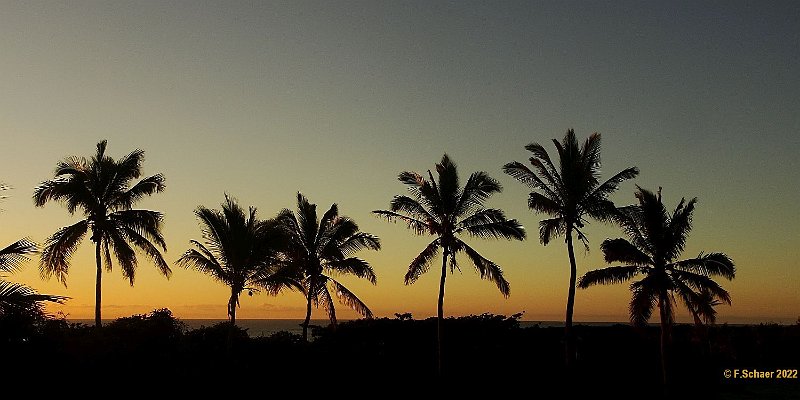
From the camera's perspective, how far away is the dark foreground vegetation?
30.0 meters

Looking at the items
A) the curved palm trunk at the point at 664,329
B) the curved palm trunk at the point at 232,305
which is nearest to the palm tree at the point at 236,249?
the curved palm trunk at the point at 232,305

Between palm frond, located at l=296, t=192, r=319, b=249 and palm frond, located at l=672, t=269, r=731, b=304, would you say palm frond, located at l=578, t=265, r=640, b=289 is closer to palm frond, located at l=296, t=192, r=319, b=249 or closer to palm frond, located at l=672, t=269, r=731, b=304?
palm frond, located at l=672, t=269, r=731, b=304

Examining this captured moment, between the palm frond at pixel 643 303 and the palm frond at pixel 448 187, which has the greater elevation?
the palm frond at pixel 448 187

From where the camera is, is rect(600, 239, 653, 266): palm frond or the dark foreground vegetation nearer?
the dark foreground vegetation

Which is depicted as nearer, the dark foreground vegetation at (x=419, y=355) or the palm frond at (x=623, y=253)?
the dark foreground vegetation at (x=419, y=355)

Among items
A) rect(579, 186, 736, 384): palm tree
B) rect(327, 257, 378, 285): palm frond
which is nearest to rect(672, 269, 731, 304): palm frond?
rect(579, 186, 736, 384): palm tree

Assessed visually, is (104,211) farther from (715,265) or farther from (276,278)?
(715,265)

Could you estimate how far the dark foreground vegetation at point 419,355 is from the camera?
30.0 m

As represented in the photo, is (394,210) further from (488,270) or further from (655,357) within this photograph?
(655,357)

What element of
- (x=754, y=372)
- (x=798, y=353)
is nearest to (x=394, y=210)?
(x=754, y=372)

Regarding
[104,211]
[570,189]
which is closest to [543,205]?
[570,189]

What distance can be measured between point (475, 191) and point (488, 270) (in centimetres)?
379

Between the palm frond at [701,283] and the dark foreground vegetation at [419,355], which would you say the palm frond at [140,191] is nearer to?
the dark foreground vegetation at [419,355]

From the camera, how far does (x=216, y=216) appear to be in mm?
34969
